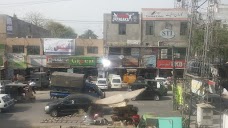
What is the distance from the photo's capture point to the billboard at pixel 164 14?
1933 inches

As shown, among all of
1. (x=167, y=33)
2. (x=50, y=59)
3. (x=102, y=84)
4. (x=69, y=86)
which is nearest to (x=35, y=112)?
(x=69, y=86)

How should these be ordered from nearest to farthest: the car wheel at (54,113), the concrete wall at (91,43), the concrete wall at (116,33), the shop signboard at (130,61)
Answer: the car wheel at (54,113), the shop signboard at (130,61), the concrete wall at (116,33), the concrete wall at (91,43)

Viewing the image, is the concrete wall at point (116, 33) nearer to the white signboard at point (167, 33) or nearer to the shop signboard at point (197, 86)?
the white signboard at point (167, 33)

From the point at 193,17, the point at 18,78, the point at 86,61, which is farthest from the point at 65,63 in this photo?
the point at 193,17

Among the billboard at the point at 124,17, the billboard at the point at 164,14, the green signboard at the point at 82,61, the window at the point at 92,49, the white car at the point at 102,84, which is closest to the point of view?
the white car at the point at 102,84

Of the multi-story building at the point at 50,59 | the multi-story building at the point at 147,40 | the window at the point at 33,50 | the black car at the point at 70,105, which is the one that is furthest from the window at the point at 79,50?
the black car at the point at 70,105

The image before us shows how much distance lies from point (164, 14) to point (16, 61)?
61.6ft

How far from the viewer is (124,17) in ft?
162

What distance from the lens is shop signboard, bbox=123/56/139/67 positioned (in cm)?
4866

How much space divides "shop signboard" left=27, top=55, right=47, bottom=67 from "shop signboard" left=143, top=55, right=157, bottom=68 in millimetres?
12043

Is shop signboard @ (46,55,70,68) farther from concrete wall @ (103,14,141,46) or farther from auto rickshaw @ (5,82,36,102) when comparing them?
auto rickshaw @ (5,82,36,102)

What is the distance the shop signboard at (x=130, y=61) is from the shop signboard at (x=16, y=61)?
12.1m

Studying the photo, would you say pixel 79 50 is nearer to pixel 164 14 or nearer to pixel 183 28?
pixel 164 14

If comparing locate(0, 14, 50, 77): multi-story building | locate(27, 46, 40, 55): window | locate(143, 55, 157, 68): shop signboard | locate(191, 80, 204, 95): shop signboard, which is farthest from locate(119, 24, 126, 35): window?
locate(191, 80, 204, 95): shop signboard
